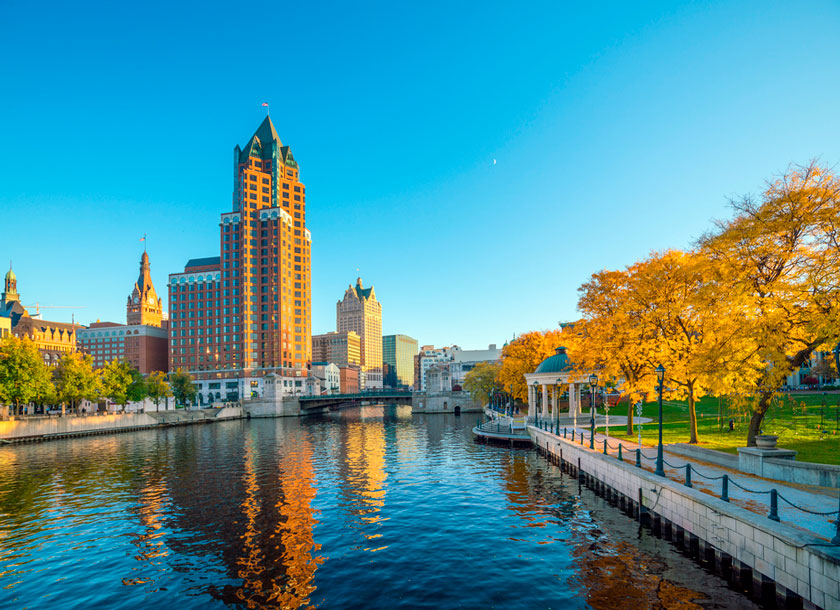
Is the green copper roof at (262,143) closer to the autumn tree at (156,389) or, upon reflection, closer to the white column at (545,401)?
the autumn tree at (156,389)

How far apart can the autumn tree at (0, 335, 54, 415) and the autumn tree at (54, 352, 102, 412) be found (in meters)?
Result: 4.69

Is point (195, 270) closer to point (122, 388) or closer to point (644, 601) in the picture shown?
point (122, 388)

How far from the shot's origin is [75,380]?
285 ft

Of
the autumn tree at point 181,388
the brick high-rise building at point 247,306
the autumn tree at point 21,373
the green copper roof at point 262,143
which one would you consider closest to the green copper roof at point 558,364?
the autumn tree at point 21,373

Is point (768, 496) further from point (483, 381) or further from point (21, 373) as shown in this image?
point (21, 373)

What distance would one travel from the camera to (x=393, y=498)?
30609 mm

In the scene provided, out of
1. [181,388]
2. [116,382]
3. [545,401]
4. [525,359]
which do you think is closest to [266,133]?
[181,388]

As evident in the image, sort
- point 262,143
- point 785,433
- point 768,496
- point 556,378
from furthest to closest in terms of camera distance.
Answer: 1. point 262,143
2. point 556,378
3. point 785,433
4. point 768,496

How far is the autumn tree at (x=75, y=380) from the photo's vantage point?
85.8 metres

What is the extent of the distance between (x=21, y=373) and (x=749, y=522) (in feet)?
315

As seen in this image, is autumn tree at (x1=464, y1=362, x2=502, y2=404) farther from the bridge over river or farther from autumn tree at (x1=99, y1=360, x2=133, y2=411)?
autumn tree at (x1=99, y1=360, x2=133, y2=411)

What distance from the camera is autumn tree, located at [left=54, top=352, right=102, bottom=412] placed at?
85.8 m

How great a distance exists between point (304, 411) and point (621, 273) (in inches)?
4743

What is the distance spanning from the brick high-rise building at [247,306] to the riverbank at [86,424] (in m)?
47.5
